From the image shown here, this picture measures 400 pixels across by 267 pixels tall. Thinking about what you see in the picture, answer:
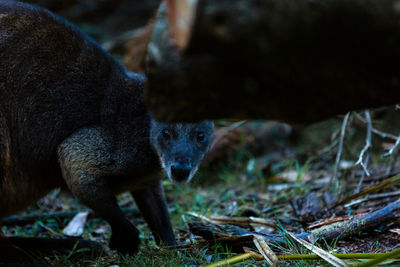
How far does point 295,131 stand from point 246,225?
408 centimetres

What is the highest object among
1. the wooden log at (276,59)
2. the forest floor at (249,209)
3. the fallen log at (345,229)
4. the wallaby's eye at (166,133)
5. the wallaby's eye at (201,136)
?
the wooden log at (276,59)

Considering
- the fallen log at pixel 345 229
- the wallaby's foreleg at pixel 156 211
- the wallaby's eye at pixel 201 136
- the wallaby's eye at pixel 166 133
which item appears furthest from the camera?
the wallaby's foreleg at pixel 156 211

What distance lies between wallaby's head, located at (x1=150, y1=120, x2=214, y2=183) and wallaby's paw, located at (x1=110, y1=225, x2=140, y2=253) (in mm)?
584

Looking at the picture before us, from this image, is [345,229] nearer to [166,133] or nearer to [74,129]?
[166,133]

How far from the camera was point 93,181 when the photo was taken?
3.58 meters

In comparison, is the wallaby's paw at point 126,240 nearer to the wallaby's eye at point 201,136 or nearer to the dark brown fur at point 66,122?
the dark brown fur at point 66,122

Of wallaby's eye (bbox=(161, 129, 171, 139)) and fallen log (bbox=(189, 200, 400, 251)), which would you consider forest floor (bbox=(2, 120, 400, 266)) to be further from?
wallaby's eye (bbox=(161, 129, 171, 139))

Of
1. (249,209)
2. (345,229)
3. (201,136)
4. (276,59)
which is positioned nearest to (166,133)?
(201,136)

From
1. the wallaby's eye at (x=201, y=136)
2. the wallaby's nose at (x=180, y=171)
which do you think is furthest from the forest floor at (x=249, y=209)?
the wallaby's eye at (x=201, y=136)

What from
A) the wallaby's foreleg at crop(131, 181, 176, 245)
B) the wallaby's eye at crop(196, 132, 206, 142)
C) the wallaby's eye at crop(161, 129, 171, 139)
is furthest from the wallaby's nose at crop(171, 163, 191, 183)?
the wallaby's foreleg at crop(131, 181, 176, 245)

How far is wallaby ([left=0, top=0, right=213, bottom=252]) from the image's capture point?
3.42 metres

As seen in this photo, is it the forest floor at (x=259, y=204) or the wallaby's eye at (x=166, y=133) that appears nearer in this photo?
the forest floor at (x=259, y=204)

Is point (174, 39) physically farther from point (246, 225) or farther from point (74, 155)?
point (246, 225)

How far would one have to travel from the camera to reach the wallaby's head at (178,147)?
11.4ft
